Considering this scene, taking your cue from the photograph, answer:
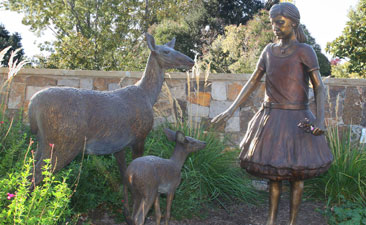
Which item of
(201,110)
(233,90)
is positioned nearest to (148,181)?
(201,110)

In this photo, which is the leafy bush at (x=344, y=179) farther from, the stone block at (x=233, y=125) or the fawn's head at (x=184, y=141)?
the fawn's head at (x=184, y=141)

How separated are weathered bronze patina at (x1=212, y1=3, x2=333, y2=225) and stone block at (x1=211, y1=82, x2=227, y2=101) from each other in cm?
304

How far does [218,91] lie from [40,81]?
2943 millimetres

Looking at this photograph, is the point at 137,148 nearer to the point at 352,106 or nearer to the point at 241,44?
the point at 352,106

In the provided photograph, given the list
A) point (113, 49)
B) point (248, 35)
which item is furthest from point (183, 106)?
point (113, 49)

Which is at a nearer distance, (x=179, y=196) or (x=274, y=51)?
(x=274, y=51)

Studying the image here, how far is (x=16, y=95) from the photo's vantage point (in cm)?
597

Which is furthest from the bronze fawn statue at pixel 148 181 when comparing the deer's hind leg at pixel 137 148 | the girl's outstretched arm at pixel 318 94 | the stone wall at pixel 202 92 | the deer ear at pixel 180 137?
the stone wall at pixel 202 92

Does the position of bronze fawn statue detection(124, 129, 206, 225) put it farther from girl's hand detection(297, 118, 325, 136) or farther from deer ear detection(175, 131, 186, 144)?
girl's hand detection(297, 118, 325, 136)

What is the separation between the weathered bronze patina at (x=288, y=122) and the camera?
281 cm

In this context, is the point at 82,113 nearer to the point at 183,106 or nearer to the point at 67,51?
the point at 183,106

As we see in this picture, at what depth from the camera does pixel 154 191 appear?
9.87 feet

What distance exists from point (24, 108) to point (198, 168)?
10.2 ft

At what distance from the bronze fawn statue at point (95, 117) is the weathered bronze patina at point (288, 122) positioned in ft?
3.06
